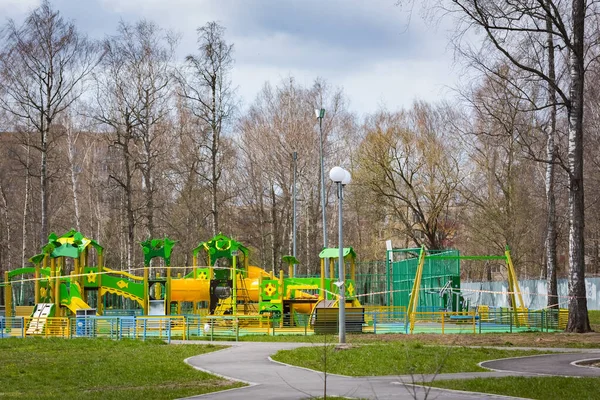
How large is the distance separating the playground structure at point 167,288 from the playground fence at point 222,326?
0.46 m

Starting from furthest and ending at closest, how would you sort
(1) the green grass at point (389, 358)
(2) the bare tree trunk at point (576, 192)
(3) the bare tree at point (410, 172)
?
(3) the bare tree at point (410, 172) → (2) the bare tree trunk at point (576, 192) → (1) the green grass at point (389, 358)

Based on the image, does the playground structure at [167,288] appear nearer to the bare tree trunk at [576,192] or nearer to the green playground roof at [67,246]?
the green playground roof at [67,246]

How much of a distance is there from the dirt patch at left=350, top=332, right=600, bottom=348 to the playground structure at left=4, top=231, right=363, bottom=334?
574 cm

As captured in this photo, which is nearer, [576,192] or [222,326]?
[576,192]

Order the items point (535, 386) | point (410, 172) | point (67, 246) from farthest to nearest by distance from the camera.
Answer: point (410, 172)
point (67, 246)
point (535, 386)

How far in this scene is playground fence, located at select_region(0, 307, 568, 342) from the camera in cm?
2897

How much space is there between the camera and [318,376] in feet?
54.6

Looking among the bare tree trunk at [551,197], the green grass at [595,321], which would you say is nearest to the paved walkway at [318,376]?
the green grass at [595,321]

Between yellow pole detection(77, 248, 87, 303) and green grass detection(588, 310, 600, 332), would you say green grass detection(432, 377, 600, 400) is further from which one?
yellow pole detection(77, 248, 87, 303)

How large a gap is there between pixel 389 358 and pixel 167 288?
20667mm

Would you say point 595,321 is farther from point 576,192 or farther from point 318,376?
point 318,376

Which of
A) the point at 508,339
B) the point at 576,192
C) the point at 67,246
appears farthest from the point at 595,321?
the point at 67,246

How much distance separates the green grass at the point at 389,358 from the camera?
17.5 metres

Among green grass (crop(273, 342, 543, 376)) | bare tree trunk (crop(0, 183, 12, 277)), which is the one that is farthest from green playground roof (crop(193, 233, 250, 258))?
bare tree trunk (crop(0, 183, 12, 277))
